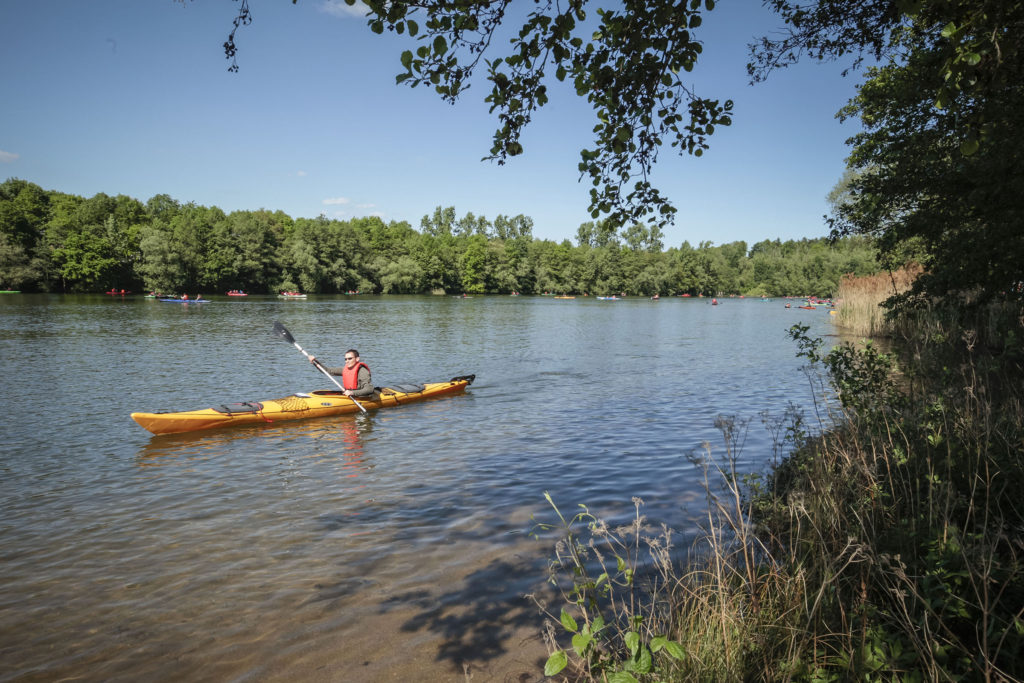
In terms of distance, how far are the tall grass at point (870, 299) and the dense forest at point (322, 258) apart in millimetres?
28321

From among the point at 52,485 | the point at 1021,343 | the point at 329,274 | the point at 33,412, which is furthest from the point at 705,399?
the point at 329,274

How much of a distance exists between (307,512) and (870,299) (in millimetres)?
25427

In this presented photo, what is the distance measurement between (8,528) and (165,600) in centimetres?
313

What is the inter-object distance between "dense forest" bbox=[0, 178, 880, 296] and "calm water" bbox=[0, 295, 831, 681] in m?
43.2

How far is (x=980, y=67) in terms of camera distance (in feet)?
10.4

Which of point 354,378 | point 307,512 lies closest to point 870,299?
point 354,378

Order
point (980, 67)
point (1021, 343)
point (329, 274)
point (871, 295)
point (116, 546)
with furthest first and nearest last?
point (329, 274)
point (871, 295)
point (1021, 343)
point (116, 546)
point (980, 67)

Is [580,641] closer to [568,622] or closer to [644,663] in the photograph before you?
[568,622]

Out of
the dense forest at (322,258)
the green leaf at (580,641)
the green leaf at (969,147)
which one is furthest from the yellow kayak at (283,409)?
the dense forest at (322,258)

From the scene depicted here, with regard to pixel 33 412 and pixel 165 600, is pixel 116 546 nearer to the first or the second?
pixel 165 600

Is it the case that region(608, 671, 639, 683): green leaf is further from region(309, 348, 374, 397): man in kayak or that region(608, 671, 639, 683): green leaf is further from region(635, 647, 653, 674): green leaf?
region(309, 348, 374, 397): man in kayak

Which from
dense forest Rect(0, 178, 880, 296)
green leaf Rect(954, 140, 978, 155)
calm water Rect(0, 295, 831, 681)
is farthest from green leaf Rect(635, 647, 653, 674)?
dense forest Rect(0, 178, 880, 296)

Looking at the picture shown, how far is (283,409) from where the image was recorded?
11.6 m

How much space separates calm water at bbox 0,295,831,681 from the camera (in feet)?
13.8
